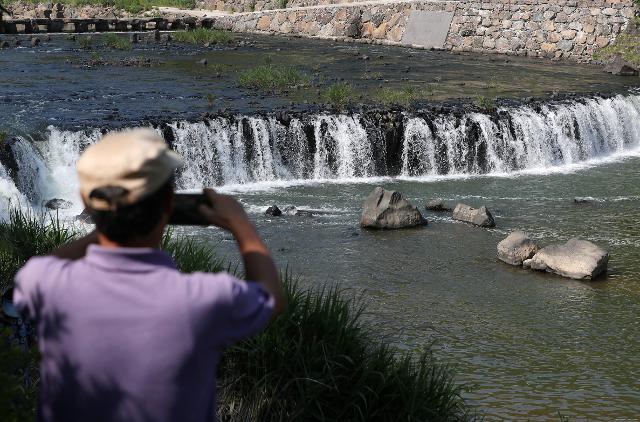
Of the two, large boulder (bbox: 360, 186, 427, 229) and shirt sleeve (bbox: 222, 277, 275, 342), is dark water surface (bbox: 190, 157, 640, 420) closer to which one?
large boulder (bbox: 360, 186, 427, 229)

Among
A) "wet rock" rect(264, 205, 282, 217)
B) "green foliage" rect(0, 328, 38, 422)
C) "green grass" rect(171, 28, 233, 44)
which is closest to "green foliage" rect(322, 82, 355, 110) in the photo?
"wet rock" rect(264, 205, 282, 217)

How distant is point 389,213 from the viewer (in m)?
15.4

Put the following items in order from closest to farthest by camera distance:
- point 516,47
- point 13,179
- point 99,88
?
1. point 13,179
2. point 99,88
3. point 516,47

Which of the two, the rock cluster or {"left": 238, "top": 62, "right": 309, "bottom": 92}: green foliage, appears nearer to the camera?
the rock cluster

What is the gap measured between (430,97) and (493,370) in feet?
50.7

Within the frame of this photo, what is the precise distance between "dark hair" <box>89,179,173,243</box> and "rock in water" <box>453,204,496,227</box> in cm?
1291

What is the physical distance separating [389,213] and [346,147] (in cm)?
536

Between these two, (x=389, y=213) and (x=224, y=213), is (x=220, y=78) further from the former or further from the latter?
(x=224, y=213)

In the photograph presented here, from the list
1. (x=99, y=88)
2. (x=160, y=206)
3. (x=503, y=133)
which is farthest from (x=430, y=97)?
(x=160, y=206)

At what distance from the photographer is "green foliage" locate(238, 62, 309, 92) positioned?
25250 mm

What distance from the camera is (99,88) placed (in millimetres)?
24000

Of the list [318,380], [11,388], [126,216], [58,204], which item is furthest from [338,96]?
[126,216]

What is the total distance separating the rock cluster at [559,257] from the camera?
12.9 metres

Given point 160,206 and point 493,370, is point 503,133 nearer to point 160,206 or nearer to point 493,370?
point 493,370
